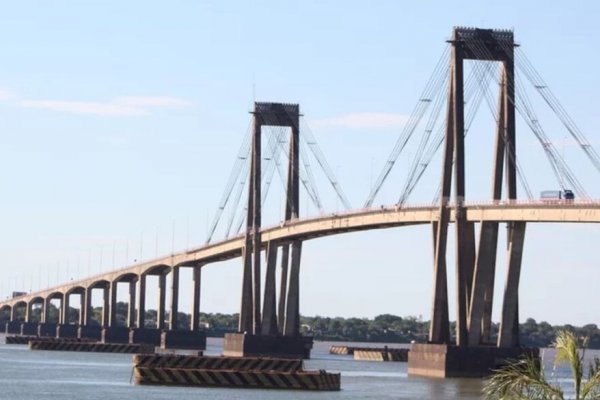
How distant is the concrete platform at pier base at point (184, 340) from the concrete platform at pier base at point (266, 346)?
26.8 metres

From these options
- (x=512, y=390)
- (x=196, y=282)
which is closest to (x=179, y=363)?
(x=512, y=390)

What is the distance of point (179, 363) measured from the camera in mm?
88250

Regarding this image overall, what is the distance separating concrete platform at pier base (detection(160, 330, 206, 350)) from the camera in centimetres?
16150

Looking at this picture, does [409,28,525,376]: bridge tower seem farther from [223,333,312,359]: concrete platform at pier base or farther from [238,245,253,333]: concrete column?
[238,245,253,333]: concrete column

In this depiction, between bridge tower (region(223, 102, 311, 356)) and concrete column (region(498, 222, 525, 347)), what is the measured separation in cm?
3731

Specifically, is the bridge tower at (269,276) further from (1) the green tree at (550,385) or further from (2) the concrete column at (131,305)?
(1) the green tree at (550,385)

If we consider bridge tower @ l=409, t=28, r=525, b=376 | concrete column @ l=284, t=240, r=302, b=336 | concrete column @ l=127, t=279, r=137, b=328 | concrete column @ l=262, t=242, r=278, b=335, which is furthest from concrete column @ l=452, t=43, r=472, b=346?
concrete column @ l=127, t=279, r=137, b=328

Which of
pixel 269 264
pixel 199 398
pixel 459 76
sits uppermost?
pixel 459 76

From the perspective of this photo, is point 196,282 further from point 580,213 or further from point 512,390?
point 512,390

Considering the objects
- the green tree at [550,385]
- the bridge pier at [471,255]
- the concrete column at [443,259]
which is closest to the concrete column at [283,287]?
the bridge pier at [471,255]

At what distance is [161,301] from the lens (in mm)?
180250

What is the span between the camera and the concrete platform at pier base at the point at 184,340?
530ft

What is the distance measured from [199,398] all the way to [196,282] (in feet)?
324

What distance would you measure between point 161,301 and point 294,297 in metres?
47.6
